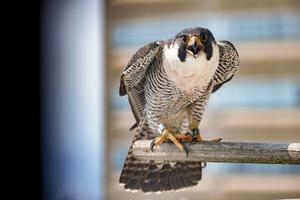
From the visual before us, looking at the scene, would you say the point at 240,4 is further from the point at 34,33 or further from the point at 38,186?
the point at 38,186

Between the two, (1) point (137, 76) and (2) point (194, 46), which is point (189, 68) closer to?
(2) point (194, 46)

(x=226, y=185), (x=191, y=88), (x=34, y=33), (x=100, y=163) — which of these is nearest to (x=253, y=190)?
(x=226, y=185)

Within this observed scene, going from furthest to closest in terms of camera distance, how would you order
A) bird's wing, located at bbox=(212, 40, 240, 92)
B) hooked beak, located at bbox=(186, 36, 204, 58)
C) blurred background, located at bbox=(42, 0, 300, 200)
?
blurred background, located at bbox=(42, 0, 300, 200) → bird's wing, located at bbox=(212, 40, 240, 92) → hooked beak, located at bbox=(186, 36, 204, 58)

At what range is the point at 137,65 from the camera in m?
1.33

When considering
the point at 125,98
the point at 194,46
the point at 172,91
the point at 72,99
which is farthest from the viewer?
the point at 72,99

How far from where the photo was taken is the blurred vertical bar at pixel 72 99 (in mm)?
1554

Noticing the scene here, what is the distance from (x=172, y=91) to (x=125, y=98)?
0.66 ft

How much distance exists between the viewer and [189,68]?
1.27 meters

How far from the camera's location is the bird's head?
1.23 meters

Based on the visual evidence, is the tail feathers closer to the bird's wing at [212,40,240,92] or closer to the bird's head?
the bird's wing at [212,40,240,92]

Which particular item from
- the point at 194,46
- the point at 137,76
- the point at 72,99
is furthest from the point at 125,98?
the point at 194,46

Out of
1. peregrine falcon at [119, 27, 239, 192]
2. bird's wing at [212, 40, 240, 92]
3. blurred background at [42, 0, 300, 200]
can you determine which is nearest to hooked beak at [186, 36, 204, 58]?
peregrine falcon at [119, 27, 239, 192]

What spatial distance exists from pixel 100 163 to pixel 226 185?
474mm

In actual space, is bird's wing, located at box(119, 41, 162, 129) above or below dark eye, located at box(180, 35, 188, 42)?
below
